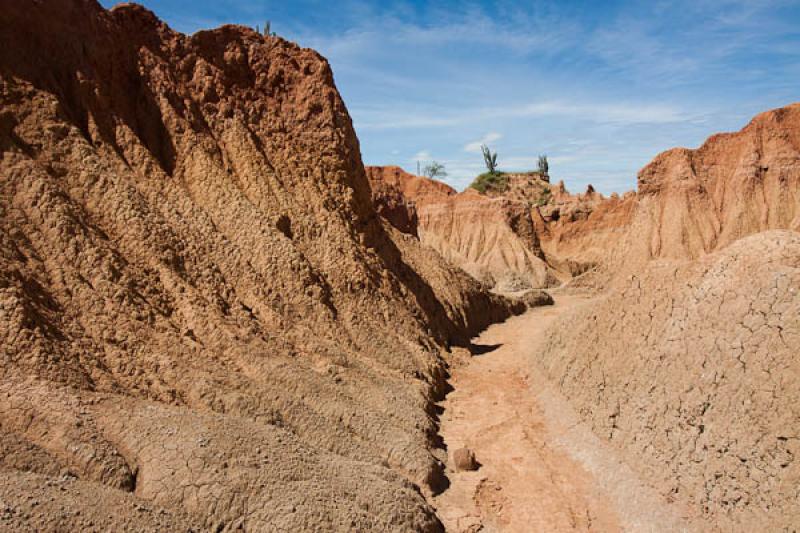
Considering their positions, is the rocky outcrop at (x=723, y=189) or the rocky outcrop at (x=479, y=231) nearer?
the rocky outcrop at (x=723, y=189)

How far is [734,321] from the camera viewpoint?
7371mm

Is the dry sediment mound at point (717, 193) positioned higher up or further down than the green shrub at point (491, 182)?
further down

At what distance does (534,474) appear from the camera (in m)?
8.20

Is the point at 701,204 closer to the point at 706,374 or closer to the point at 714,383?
the point at 706,374

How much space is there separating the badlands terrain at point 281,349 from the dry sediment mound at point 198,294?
0.12ft

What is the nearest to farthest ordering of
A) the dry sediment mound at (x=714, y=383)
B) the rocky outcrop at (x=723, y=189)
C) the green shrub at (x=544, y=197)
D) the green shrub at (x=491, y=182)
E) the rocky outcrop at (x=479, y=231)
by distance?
the dry sediment mound at (x=714, y=383) < the rocky outcrop at (x=723, y=189) < the rocky outcrop at (x=479, y=231) < the green shrub at (x=544, y=197) < the green shrub at (x=491, y=182)

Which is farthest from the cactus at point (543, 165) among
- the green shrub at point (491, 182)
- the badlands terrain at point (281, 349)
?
the badlands terrain at point (281, 349)

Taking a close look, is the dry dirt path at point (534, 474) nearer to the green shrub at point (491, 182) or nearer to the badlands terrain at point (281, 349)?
the badlands terrain at point (281, 349)

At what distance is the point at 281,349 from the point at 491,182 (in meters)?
52.7

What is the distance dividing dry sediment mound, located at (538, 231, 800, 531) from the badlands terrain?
32 millimetres

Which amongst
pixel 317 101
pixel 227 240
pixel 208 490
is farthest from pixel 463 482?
pixel 317 101

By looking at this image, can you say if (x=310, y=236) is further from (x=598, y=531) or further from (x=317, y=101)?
(x=598, y=531)

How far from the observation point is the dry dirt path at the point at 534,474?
697 centimetres

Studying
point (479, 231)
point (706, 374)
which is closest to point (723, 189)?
point (479, 231)
